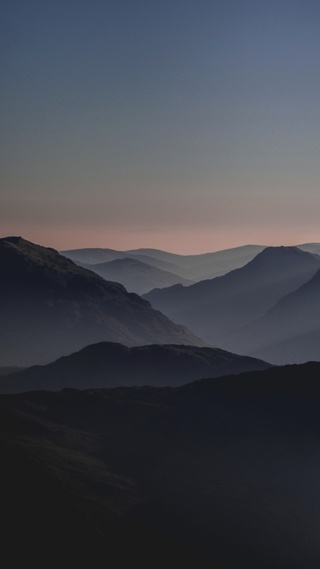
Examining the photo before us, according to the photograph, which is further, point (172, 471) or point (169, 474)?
point (172, 471)

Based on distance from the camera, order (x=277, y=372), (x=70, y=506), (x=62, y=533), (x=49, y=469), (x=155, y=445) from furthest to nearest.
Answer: (x=277, y=372) < (x=155, y=445) < (x=49, y=469) < (x=70, y=506) < (x=62, y=533)

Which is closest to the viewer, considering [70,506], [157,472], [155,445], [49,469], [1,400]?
[70,506]

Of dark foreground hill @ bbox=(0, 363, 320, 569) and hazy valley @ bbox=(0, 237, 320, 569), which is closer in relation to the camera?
dark foreground hill @ bbox=(0, 363, 320, 569)

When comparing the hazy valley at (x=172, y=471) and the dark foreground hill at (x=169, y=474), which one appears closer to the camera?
the dark foreground hill at (x=169, y=474)

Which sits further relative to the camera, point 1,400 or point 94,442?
point 1,400

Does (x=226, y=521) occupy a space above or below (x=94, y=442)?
below

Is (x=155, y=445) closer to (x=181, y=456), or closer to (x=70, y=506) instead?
(x=181, y=456)

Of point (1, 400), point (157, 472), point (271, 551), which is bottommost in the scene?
point (271, 551)

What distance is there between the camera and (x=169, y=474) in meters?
136

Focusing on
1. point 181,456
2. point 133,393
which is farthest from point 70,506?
point 133,393

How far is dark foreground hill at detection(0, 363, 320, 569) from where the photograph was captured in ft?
344

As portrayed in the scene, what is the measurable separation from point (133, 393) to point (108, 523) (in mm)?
83778

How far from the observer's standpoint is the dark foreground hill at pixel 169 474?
105 meters

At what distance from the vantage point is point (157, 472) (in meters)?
137
